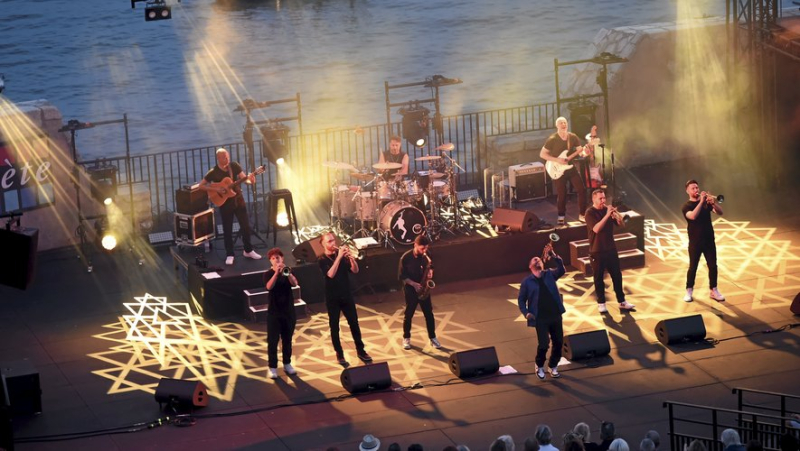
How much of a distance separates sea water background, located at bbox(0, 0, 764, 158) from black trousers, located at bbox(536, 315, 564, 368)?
16624 millimetres

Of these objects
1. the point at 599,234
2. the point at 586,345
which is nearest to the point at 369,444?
the point at 586,345

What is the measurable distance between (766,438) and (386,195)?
7.75m

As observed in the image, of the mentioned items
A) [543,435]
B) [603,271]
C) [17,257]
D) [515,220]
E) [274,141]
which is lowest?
[543,435]

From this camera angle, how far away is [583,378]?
16203mm

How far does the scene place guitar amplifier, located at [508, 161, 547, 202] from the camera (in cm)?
2188

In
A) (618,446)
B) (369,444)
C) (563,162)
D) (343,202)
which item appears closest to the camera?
(618,446)

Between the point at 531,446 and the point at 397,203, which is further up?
the point at 397,203

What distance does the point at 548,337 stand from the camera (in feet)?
52.2

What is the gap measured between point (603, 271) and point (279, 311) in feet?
14.7

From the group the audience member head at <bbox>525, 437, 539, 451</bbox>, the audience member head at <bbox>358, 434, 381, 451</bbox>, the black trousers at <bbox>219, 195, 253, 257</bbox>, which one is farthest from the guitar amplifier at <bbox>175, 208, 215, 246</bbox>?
the audience member head at <bbox>525, 437, 539, 451</bbox>

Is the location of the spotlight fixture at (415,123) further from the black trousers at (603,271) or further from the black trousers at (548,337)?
the black trousers at (548,337)

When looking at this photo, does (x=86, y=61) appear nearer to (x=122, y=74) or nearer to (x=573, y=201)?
(x=122, y=74)

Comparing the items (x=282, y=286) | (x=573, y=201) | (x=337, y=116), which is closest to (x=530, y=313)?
(x=282, y=286)

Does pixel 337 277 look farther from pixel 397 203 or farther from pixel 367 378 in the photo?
pixel 397 203
